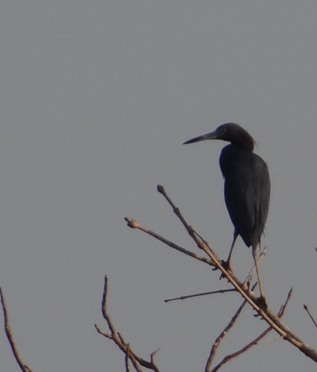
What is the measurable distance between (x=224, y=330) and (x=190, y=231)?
1.78ft

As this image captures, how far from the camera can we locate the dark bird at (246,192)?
634cm

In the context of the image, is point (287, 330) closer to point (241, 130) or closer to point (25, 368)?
point (25, 368)

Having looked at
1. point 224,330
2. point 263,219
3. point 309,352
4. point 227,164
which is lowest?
point 309,352

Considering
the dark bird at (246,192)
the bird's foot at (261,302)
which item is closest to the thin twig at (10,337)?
the bird's foot at (261,302)

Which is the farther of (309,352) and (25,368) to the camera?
(309,352)

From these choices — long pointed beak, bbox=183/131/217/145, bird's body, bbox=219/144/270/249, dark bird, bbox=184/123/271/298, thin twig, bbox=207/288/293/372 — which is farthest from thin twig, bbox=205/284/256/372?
long pointed beak, bbox=183/131/217/145

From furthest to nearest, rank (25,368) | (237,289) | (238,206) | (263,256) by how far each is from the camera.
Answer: (238,206) → (263,256) → (237,289) → (25,368)

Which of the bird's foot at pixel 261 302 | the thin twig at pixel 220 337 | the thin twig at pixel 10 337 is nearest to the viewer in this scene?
the thin twig at pixel 10 337

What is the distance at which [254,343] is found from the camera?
362cm

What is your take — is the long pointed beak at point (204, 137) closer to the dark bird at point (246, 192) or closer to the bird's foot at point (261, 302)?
the dark bird at point (246, 192)

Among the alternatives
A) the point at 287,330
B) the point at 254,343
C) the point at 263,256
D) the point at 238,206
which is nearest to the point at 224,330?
the point at 254,343

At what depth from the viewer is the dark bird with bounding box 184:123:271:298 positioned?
634 centimetres

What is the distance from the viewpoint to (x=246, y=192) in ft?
21.5

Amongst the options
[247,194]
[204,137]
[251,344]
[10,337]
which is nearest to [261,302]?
[251,344]
